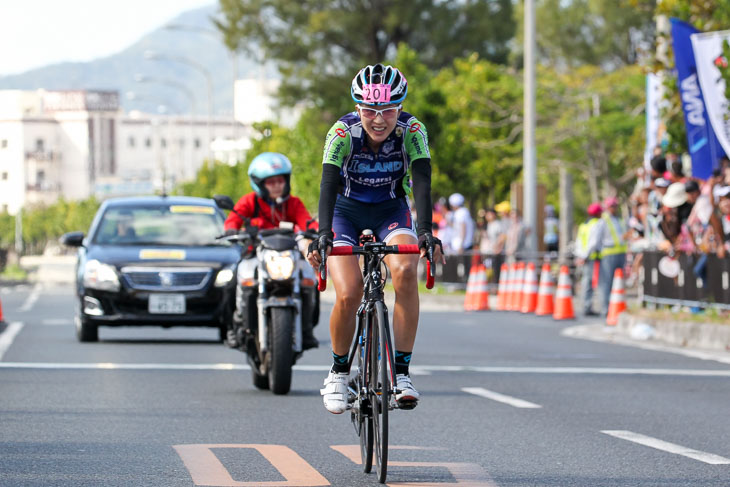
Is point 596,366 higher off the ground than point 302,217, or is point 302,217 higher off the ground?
point 302,217

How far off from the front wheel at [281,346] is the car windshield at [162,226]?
6130 millimetres

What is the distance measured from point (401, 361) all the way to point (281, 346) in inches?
141

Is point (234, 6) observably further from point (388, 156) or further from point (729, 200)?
point (388, 156)

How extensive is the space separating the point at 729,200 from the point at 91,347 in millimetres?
7485

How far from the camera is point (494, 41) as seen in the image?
2448 inches

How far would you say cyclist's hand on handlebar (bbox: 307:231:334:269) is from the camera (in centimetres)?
778

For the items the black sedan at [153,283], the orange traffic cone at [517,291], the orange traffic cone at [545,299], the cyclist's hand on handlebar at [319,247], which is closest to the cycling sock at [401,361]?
the cyclist's hand on handlebar at [319,247]

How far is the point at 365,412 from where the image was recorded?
7.70 meters

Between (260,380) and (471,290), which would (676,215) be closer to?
(471,290)

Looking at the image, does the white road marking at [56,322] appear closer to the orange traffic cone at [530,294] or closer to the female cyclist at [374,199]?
the orange traffic cone at [530,294]

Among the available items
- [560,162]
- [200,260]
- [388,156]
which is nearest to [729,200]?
[200,260]

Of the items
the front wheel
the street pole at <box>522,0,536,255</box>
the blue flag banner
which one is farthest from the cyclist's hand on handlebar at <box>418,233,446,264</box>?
the street pole at <box>522,0,536,255</box>

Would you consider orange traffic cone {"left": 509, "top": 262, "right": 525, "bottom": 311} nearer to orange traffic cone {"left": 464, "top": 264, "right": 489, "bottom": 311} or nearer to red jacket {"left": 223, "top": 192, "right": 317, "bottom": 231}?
orange traffic cone {"left": 464, "top": 264, "right": 489, "bottom": 311}

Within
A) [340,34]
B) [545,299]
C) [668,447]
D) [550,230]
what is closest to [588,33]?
[340,34]
